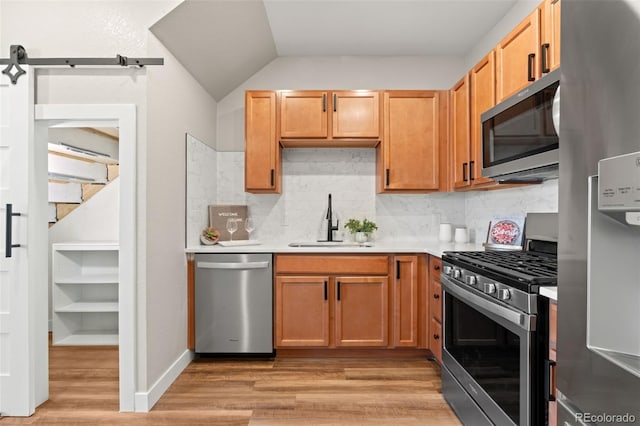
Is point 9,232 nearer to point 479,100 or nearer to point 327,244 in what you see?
point 327,244

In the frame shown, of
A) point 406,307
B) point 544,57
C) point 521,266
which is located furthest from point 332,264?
point 544,57

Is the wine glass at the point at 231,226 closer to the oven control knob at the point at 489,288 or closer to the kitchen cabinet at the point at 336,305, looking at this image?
the kitchen cabinet at the point at 336,305

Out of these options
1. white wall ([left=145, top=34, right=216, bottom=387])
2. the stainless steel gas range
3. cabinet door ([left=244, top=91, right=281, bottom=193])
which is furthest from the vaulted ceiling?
the stainless steel gas range

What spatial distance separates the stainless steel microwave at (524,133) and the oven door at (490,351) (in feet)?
2.16

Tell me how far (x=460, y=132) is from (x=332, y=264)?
146cm

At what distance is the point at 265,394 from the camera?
2.51 meters

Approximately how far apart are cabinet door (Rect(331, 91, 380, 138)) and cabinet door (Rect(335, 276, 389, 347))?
1278 mm

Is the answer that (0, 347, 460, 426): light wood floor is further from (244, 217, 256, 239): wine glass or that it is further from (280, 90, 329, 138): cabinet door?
(280, 90, 329, 138): cabinet door

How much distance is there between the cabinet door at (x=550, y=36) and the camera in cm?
184

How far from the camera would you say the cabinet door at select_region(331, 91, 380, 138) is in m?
3.30

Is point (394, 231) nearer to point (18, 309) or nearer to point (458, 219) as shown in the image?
point (458, 219)

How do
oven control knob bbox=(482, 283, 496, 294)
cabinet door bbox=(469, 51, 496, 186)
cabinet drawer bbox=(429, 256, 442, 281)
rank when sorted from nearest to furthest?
1. oven control knob bbox=(482, 283, 496, 294)
2. cabinet door bbox=(469, 51, 496, 186)
3. cabinet drawer bbox=(429, 256, 442, 281)

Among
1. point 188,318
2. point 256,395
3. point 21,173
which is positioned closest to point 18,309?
point 21,173

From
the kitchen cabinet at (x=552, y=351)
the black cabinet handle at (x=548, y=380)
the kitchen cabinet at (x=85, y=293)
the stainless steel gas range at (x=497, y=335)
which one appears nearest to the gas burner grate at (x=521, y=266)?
the stainless steel gas range at (x=497, y=335)
